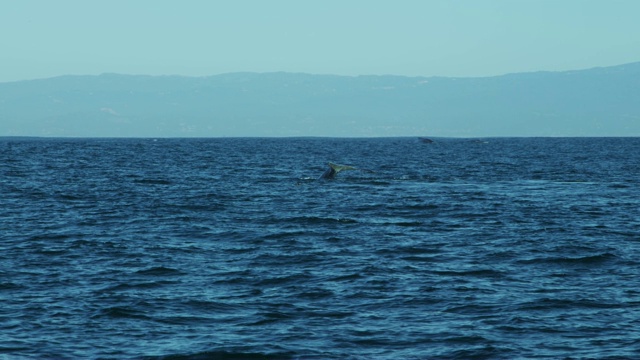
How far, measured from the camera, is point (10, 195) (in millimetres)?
56812

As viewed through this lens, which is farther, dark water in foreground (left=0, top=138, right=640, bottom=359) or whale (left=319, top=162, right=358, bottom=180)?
whale (left=319, top=162, right=358, bottom=180)

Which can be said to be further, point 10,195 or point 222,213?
point 10,195

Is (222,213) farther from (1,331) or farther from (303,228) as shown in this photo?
(1,331)

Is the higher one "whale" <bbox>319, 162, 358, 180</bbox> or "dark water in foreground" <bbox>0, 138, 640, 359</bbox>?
"whale" <bbox>319, 162, 358, 180</bbox>

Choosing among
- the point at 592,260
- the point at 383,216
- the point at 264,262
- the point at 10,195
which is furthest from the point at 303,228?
the point at 10,195

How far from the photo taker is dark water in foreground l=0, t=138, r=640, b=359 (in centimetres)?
2041

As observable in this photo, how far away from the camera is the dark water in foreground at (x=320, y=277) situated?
803 inches

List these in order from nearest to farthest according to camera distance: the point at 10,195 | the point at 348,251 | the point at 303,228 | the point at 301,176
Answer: the point at 348,251, the point at 303,228, the point at 10,195, the point at 301,176

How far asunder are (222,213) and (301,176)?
31395mm

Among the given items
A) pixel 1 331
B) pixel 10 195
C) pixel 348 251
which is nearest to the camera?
pixel 1 331

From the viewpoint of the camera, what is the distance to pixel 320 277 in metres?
27.9

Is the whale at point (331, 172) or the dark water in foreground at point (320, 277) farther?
the whale at point (331, 172)

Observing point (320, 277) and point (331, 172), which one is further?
point (331, 172)

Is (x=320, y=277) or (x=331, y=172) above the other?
(x=331, y=172)
